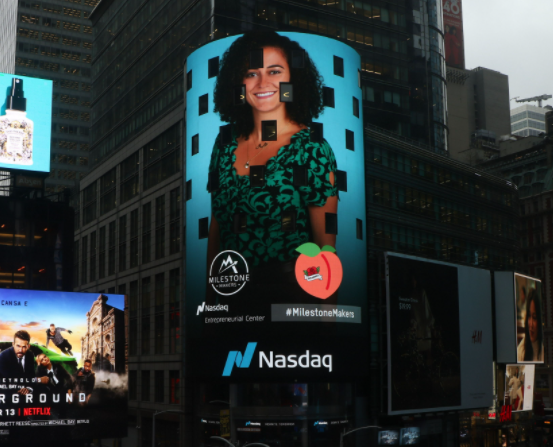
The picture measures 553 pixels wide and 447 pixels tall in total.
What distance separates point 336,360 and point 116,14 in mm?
64356

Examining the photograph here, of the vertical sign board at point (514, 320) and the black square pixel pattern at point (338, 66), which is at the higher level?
the black square pixel pattern at point (338, 66)

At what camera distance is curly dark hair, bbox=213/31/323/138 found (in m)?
73.8

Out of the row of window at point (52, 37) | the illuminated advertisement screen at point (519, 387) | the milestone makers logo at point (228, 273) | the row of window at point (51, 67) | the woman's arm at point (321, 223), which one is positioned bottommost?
the illuminated advertisement screen at point (519, 387)

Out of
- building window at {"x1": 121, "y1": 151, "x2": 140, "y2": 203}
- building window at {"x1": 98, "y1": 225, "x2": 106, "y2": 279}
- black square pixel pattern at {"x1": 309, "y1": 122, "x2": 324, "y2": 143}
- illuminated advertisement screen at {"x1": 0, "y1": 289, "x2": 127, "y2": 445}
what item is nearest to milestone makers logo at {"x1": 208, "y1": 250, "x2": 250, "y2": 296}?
black square pixel pattern at {"x1": 309, "y1": 122, "x2": 324, "y2": 143}

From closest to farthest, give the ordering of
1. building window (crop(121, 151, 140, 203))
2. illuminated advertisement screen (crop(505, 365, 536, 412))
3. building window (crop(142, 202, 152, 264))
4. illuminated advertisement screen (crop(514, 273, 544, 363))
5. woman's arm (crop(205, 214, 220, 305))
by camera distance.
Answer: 1. woman's arm (crop(205, 214, 220, 305))
2. building window (crop(142, 202, 152, 264))
3. building window (crop(121, 151, 140, 203))
4. illuminated advertisement screen (crop(514, 273, 544, 363))
5. illuminated advertisement screen (crop(505, 365, 536, 412))

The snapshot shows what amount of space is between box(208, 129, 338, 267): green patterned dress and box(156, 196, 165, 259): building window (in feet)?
45.9

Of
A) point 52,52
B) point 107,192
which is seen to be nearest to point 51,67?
point 52,52

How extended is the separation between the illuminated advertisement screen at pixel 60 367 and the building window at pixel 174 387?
2338cm

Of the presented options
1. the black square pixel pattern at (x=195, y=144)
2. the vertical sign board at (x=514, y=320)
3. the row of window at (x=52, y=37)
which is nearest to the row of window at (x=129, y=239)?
the black square pixel pattern at (x=195, y=144)

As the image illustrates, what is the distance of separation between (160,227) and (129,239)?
31.6ft

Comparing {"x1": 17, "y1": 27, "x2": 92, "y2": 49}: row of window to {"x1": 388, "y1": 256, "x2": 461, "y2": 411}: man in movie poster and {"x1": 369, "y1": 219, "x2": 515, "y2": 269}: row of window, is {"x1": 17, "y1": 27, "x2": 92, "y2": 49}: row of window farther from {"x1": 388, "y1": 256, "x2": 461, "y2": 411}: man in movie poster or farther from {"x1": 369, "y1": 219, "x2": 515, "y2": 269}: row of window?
{"x1": 388, "y1": 256, "x2": 461, "y2": 411}: man in movie poster

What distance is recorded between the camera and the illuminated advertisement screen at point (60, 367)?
51656 millimetres

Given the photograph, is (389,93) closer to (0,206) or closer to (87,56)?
(0,206)

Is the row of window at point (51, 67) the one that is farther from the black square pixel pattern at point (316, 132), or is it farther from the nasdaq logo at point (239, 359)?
the nasdaq logo at point (239, 359)
